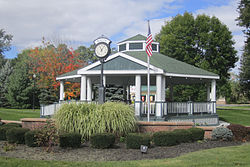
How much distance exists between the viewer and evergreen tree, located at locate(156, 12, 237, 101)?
30.5m

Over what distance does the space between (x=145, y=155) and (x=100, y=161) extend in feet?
4.88

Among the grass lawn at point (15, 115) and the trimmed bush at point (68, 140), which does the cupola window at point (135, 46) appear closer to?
the grass lawn at point (15, 115)

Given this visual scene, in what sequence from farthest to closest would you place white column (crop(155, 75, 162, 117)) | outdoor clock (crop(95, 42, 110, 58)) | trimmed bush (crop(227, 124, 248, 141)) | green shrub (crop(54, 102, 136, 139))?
white column (crop(155, 75, 162, 117)), outdoor clock (crop(95, 42, 110, 58)), trimmed bush (crop(227, 124, 248, 141)), green shrub (crop(54, 102, 136, 139))

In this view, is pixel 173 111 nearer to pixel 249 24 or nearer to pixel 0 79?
pixel 249 24

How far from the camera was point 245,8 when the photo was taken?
2514cm

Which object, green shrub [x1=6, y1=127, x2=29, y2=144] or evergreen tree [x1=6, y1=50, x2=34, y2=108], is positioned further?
evergreen tree [x1=6, y1=50, x2=34, y2=108]

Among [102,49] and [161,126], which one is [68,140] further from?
[102,49]

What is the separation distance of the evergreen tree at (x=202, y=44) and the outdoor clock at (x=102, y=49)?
2016 centimetres

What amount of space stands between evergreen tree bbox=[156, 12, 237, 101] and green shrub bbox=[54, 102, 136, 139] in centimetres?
2293

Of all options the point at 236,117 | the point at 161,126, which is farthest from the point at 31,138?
the point at 236,117

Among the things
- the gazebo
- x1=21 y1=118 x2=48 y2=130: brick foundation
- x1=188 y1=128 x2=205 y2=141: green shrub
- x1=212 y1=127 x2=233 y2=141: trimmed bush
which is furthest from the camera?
the gazebo

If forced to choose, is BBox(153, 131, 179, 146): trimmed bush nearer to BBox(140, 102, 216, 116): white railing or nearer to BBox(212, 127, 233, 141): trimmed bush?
BBox(212, 127, 233, 141): trimmed bush

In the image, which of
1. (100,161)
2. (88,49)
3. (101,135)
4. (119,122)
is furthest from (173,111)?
(88,49)

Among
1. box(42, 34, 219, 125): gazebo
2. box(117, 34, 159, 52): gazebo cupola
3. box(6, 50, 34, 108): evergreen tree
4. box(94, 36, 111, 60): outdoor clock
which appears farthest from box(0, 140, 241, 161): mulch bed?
box(6, 50, 34, 108): evergreen tree
